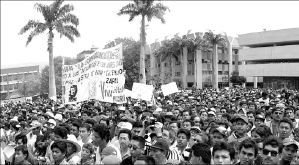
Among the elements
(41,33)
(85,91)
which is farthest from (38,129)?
(41,33)

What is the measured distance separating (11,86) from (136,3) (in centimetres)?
8553

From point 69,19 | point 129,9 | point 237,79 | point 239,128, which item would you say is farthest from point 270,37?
point 239,128

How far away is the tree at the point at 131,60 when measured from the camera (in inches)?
1813

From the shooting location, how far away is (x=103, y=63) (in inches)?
517

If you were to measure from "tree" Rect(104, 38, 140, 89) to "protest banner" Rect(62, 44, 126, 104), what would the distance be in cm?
3124

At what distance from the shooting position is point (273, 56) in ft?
173

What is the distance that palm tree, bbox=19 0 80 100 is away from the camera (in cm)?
2452

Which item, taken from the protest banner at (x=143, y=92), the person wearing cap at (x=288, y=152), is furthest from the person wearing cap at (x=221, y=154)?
the protest banner at (x=143, y=92)

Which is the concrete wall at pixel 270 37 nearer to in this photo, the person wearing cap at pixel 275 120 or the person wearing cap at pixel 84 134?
the person wearing cap at pixel 275 120

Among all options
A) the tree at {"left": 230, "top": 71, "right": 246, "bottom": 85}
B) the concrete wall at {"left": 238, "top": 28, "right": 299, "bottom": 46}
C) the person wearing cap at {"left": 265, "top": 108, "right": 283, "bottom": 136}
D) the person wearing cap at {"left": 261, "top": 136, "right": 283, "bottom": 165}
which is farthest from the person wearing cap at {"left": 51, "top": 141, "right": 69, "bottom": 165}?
the tree at {"left": 230, "top": 71, "right": 246, "bottom": 85}

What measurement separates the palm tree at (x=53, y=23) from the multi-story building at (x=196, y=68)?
36.7m

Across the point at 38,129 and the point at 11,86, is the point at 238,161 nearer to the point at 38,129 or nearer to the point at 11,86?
the point at 38,129

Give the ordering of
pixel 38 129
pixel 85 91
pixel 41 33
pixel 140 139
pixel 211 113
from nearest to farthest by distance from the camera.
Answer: pixel 140 139 → pixel 38 129 → pixel 211 113 → pixel 85 91 → pixel 41 33

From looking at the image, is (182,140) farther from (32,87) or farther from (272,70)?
(32,87)
